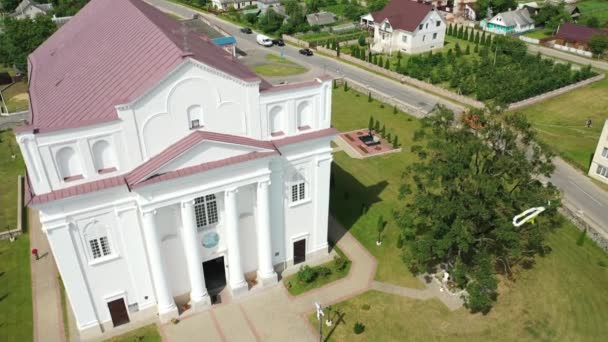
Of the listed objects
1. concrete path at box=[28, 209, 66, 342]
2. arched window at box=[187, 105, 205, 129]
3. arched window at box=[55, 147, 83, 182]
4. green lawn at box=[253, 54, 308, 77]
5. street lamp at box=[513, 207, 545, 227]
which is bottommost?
concrete path at box=[28, 209, 66, 342]

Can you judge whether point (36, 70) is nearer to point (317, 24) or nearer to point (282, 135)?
point (282, 135)

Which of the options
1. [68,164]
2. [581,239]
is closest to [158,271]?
[68,164]

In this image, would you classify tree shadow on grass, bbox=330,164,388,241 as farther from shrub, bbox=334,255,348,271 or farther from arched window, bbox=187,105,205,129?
arched window, bbox=187,105,205,129

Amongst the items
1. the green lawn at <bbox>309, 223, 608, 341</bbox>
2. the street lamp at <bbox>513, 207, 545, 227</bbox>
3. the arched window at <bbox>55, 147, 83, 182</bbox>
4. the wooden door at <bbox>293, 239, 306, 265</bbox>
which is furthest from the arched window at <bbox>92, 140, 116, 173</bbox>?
the street lamp at <bbox>513, 207, 545, 227</bbox>

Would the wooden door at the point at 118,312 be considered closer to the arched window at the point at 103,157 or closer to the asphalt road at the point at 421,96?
the arched window at the point at 103,157

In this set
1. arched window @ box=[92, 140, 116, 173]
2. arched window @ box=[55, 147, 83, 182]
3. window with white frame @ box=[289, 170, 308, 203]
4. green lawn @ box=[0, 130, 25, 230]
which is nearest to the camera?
arched window @ box=[55, 147, 83, 182]

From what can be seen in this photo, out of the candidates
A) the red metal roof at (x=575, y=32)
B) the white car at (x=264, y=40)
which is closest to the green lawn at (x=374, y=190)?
the white car at (x=264, y=40)

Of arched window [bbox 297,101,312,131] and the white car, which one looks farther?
the white car
